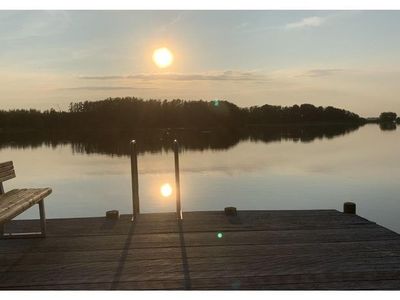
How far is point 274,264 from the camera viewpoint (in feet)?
15.0

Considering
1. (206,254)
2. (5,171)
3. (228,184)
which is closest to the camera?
(206,254)

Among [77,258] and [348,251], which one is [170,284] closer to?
[77,258]

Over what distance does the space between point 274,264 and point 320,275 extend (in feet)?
1.66

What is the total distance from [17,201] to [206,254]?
2.40 m

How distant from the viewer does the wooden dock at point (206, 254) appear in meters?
4.16

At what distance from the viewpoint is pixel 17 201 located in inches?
207

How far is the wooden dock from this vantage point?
4164 mm

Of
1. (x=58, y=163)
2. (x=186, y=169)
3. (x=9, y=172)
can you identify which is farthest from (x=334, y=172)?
(x=9, y=172)

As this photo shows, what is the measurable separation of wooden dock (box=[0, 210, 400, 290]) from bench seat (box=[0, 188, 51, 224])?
0.57 meters

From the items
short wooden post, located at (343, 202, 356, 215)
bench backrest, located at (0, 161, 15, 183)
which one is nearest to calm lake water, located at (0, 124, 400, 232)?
short wooden post, located at (343, 202, 356, 215)

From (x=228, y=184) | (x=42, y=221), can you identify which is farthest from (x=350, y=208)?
(x=228, y=184)

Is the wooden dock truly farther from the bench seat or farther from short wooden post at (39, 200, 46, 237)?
the bench seat

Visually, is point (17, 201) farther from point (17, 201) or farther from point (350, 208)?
point (350, 208)
